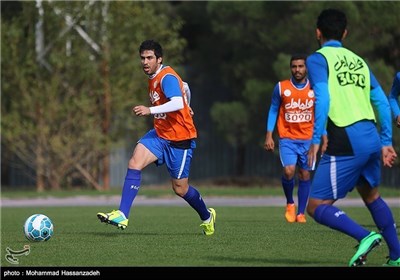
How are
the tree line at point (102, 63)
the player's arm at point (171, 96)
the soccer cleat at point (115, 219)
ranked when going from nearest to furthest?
the soccer cleat at point (115, 219) → the player's arm at point (171, 96) → the tree line at point (102, 63)

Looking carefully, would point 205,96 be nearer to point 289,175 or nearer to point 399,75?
point 289,175

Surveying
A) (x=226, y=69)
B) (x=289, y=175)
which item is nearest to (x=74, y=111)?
(x=226, y=69)

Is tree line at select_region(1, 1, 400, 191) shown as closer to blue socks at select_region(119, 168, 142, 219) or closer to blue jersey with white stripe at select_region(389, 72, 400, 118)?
blue jersey with white stripe at select_region(389, 72, 400, 118)

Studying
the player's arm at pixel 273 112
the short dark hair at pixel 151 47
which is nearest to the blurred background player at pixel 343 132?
the short dark hair at pixel 151 47

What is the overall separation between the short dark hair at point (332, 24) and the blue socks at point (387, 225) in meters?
1.58

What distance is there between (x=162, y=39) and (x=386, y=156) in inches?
947

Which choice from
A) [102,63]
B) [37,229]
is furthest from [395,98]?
[102,63]

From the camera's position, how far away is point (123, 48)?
Answer: 31.8m

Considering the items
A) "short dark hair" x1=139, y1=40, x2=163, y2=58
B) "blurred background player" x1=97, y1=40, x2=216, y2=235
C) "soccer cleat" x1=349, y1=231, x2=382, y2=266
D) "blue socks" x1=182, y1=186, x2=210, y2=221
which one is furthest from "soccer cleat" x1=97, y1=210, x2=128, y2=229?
"soccer cleat" x1=349, y1=231, x2=382, y2=266

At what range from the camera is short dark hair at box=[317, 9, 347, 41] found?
9219 mm

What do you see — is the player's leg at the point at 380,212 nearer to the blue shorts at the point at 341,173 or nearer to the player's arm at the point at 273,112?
the blue shorts at the point at 341,173

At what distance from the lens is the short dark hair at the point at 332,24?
9219mm

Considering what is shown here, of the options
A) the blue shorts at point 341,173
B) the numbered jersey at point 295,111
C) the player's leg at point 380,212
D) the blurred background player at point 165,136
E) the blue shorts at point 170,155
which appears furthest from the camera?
the numbered jersey at point 295,111
